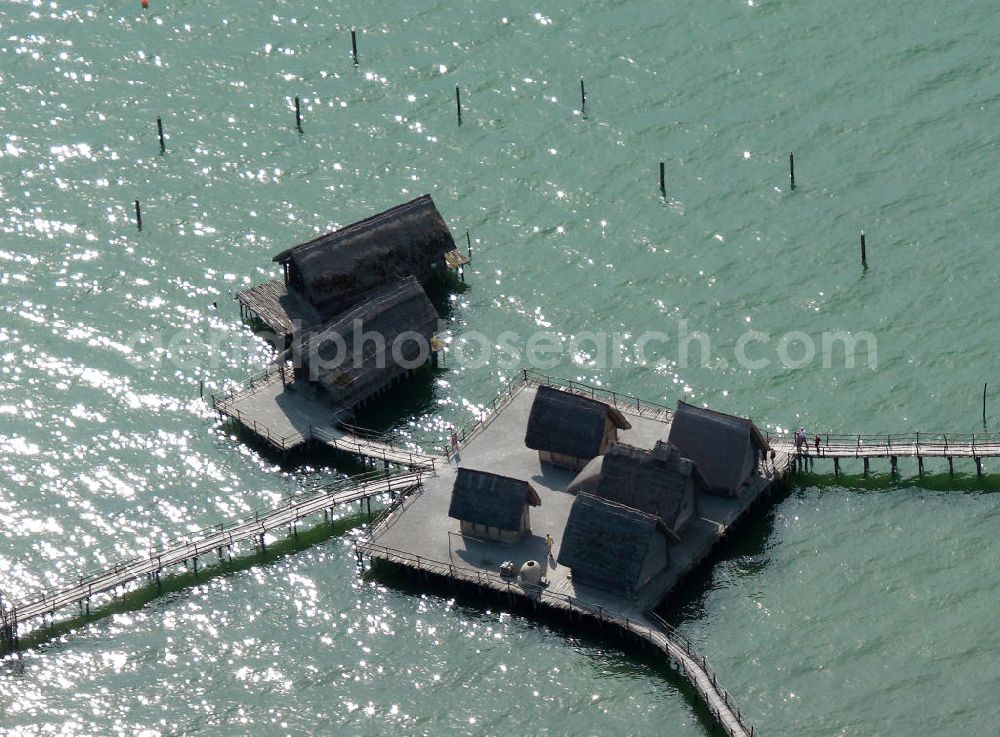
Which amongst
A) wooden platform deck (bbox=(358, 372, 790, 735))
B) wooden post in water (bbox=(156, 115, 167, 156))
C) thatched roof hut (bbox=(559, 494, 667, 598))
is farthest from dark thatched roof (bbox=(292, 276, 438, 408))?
wooden post in water (bbox=(156, 115, 167, 156))

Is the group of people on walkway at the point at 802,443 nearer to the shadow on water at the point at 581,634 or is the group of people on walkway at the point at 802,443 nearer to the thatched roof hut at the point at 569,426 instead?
the thatched roof hut at the point at 569,426

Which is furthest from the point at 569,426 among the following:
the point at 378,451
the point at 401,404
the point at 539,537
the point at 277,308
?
the point at 277,308

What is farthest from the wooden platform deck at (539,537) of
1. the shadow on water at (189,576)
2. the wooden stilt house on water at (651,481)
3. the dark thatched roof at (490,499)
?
the shadow on water at (189,576)

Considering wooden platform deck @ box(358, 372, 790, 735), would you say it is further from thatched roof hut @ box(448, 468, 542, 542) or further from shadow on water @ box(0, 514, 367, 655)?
shadow on water @ box(0, 514, 367, 655)

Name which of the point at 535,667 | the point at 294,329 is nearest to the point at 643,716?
the point at 535,667

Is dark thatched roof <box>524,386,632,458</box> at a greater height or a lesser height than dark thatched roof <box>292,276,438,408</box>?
lesser

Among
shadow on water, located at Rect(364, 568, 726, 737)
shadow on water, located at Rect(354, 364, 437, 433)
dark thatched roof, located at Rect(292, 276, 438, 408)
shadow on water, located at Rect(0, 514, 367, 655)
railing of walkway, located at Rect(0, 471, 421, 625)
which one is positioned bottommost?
shadow on water, located at Rect(364, 568, 726, 737)

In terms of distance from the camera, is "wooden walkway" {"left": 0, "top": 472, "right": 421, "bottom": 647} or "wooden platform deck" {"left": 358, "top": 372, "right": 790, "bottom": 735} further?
"wooden walkway" {"left": 0, "top": 472, "right": 421, "bottom": 647}

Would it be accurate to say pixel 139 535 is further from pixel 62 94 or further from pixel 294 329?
pixel 62 94
